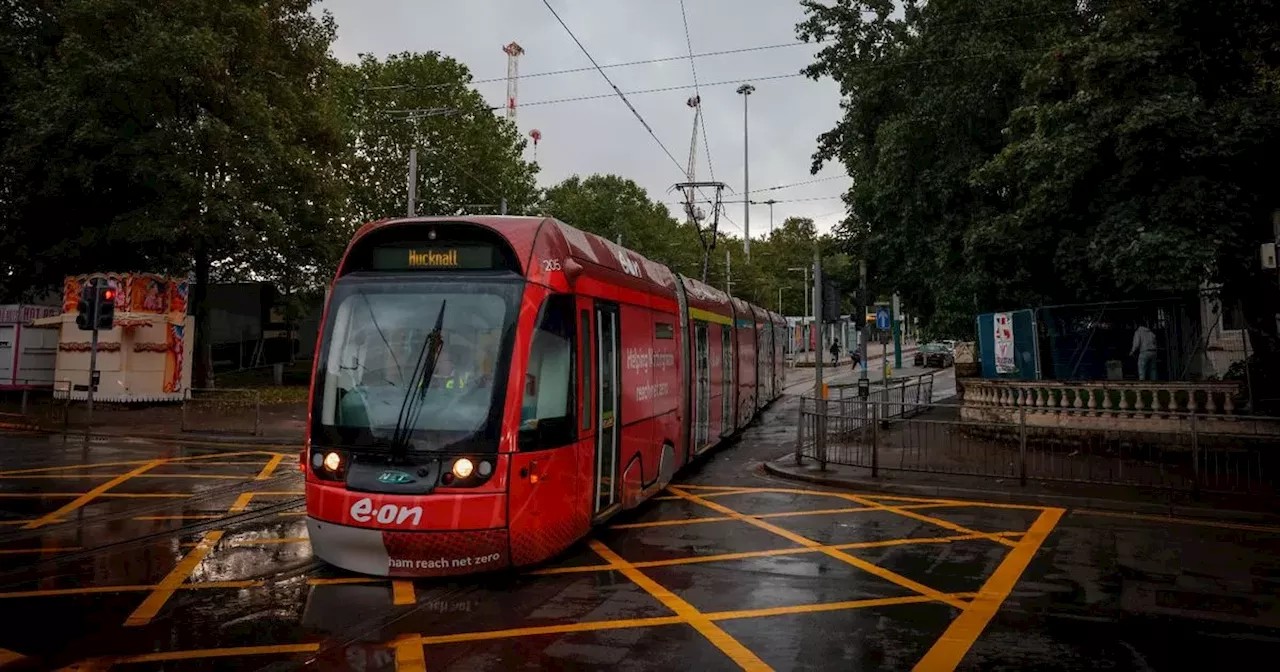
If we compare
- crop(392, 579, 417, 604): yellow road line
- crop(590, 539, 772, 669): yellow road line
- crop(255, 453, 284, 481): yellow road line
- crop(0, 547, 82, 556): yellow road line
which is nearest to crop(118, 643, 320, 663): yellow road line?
crop(392, 579, 417, 604): yellow road line

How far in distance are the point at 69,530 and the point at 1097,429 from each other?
607 inches

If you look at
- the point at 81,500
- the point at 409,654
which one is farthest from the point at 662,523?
the point at 81,500

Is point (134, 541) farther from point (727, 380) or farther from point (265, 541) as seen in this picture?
point (727, 380)

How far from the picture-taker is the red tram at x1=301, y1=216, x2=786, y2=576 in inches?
257

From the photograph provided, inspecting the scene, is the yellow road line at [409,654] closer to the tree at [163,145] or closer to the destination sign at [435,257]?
the destination sign at [435,257]

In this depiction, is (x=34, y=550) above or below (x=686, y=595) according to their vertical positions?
above

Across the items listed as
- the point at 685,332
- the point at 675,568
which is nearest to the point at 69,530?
the point at 675,568

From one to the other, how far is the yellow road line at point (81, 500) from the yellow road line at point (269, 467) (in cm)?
186

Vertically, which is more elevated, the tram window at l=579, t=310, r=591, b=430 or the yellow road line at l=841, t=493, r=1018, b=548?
the tram window at l=579, t=310, r=591, b=430

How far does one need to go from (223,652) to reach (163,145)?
24.0 m

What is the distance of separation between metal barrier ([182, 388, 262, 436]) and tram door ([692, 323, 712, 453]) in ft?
35.8

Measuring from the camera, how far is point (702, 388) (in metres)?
13.8

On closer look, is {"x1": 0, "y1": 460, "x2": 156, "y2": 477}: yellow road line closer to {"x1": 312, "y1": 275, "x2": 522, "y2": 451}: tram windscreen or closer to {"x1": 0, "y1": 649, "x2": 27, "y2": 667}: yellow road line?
{"x1": 312, "y1": 275, "x2": 522, "y2": 451}: tram windscreen

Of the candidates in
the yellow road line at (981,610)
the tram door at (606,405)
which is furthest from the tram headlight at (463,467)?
the yellow road line at (981,610)
